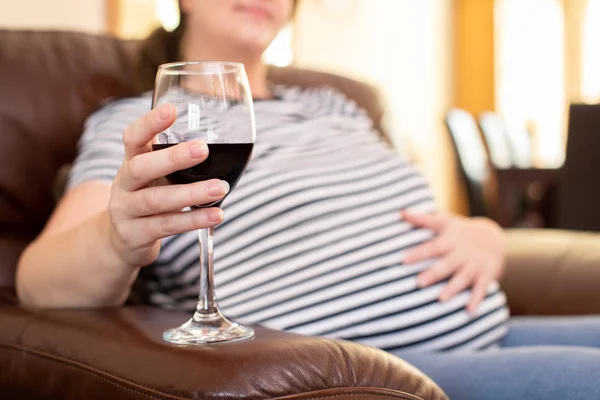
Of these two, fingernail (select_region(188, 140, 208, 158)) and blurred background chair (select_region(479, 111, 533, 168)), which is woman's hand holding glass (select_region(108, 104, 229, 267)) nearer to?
fingernail (select_region(188, 140, 208, 158))

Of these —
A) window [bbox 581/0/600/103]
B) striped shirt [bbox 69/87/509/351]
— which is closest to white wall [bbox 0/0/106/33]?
striped shirt [bbox 69/87/509/351]

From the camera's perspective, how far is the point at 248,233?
3.40 feet

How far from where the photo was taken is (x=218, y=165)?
0.66 metres

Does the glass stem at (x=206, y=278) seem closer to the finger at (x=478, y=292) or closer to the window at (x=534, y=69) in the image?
the finger at (x=478, y=292)

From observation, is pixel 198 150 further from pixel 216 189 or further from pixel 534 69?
pixel 534 69

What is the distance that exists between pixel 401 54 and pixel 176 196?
219 inches

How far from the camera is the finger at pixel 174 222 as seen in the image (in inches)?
26.3

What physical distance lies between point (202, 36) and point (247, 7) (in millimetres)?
111

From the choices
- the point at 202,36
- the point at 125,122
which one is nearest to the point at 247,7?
the point at 202,36

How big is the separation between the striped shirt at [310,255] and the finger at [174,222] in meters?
0.29

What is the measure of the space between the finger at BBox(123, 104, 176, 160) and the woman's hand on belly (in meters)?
0.50

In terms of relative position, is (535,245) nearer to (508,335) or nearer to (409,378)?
(508,335)

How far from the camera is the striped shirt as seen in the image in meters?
1.01

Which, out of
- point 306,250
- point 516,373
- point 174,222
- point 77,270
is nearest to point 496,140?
point 306,250
